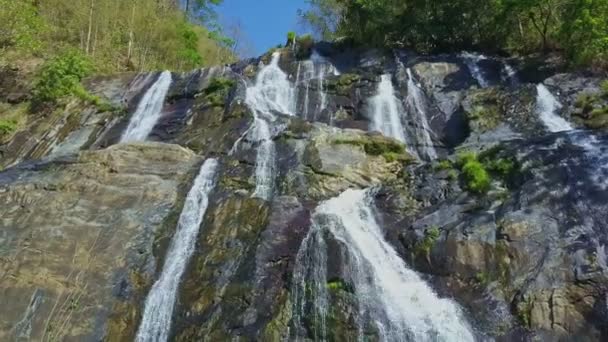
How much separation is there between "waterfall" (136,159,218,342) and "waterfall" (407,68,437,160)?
6480 millimetres

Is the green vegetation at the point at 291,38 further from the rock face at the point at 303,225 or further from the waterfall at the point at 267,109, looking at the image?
the rock face at the point at 303,225

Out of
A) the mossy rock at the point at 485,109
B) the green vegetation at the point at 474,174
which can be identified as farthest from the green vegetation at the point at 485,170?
the mossy rock at the point at 485,109

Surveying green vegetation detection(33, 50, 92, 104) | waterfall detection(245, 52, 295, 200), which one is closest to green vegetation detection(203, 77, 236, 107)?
waterfall detection(245, 52, 295, 200)

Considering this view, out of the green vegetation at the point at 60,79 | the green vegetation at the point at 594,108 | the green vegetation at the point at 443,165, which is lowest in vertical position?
the green vegetation at the point at 443,165

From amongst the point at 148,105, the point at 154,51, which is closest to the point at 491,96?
the point at 148,105

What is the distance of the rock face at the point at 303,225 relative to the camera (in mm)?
9531

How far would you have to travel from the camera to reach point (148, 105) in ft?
70.6

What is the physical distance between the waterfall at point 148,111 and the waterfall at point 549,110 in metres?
12.0

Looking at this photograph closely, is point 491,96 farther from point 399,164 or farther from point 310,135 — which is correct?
point 310,135

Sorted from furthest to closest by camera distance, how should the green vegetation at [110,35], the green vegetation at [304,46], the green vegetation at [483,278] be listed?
the green vegetation at [110,35]
the green vegetation at [304,46]
the green vegetation at [483,278]

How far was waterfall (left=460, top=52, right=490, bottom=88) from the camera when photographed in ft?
65.9

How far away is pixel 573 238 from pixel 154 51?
26.8 meters

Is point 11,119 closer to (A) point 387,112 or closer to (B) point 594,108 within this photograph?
(A) point 387,112

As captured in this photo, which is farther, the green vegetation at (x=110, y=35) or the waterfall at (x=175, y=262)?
the green vegetation at (x=110, y=35)
